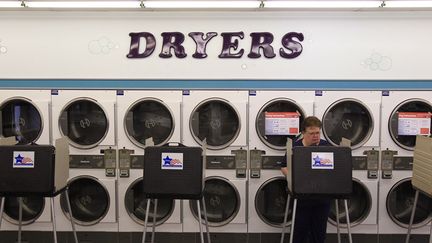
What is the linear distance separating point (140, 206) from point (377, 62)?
304 centimetres

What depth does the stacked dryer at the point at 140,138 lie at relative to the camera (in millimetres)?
4242

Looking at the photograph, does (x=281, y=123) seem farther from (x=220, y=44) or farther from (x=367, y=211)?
(x=367, y=211)

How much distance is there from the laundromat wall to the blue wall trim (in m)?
0.01

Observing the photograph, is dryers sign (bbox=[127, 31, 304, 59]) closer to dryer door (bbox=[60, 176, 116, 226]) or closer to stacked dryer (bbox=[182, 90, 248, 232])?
stacked dryer (bbox=[182, 90, 248, 232])

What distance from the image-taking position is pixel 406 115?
4.22 meters

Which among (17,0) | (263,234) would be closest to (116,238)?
(263,234)

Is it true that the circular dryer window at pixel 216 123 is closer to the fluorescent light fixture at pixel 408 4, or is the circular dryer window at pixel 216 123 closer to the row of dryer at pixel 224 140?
the row of dryer at pixel 224 140

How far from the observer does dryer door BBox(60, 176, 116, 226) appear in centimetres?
431

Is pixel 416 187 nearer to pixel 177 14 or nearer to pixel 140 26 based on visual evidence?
pixel 177 14

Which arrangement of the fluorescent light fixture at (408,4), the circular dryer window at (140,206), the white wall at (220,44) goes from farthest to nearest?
the circular dryer window at (140,206) < the white wall at (220,44) < the fluorescent light fixture at (408,4)

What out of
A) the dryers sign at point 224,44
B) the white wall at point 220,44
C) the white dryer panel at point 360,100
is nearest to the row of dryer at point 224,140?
the white dryer panel at point 360,100

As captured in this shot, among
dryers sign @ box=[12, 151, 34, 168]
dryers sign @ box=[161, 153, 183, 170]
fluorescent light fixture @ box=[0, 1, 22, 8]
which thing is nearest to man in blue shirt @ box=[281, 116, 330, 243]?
dryers sign @ box=[161, 153, 183, 170]

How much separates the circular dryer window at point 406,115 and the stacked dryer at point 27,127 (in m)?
3.74

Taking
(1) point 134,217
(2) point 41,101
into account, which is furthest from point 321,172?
(2) point 41,101
